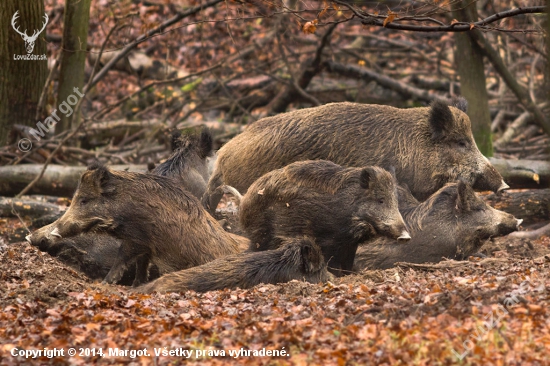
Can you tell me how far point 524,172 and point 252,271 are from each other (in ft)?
20.0

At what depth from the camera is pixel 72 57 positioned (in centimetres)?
1362

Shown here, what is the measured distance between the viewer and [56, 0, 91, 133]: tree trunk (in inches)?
508

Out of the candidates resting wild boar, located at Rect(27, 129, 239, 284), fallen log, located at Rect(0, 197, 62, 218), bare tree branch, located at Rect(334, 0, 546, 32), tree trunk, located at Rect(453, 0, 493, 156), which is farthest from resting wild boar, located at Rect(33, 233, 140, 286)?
tree trunk, located at Rect(453, 0, 493, 156)

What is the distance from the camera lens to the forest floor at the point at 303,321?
17.1 ft

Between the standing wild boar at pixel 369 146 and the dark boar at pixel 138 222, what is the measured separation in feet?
5.90

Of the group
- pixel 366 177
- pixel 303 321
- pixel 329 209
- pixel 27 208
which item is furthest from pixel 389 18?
pixel 27 208

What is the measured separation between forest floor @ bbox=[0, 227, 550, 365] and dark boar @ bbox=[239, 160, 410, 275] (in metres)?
0.97

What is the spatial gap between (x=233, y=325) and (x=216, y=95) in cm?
1470

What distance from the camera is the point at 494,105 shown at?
18.7 metres

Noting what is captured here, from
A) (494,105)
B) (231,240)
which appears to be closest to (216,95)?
(494,105)

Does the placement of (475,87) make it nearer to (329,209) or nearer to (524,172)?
(524,172)

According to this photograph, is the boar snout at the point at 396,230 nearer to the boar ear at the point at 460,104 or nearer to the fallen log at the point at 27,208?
the boar ear at the point at 460,104

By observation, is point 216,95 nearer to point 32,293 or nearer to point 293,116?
point 293,116

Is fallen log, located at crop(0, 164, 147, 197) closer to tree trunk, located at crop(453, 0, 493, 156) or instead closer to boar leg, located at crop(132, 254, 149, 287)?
boar leg, located at crop(132, 254, 149, 287)
